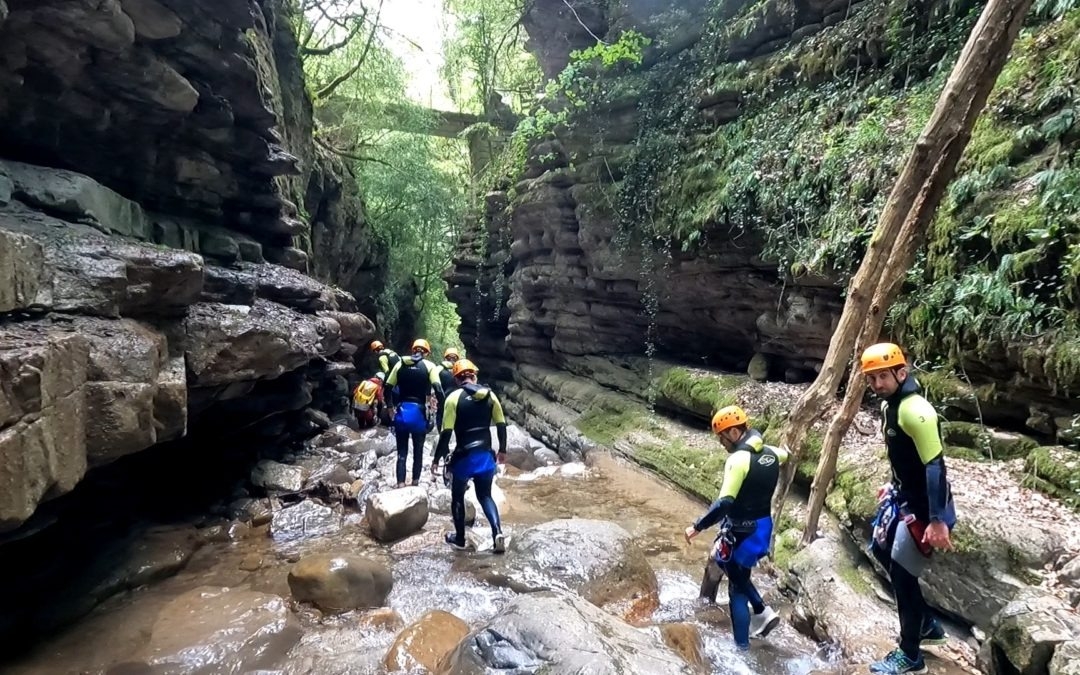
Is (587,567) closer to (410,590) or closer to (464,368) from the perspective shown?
(410,590)

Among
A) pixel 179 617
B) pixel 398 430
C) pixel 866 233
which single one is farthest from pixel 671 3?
pixel 179 617

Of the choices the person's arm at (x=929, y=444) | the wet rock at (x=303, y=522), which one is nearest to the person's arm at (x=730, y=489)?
the person's arm at (x=929, y=444)

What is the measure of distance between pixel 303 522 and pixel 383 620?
3.13 metres

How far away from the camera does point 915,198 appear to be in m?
5.86

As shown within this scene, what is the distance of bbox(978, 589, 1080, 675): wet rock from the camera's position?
119 inches

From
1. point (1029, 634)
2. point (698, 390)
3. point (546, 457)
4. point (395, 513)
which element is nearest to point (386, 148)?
point (546, 457)

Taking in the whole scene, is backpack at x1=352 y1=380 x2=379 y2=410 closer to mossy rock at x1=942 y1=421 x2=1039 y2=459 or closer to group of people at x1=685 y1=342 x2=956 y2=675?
group of people at x1=685 y1=342 x2=956 y2=675

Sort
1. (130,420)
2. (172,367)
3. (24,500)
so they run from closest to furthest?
(24,500) < (130,420) < (172,367)

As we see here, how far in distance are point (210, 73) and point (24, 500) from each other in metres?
5.80

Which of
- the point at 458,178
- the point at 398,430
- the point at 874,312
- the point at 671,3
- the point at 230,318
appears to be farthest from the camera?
the point at 458,178

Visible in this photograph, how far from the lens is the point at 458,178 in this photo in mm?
24938

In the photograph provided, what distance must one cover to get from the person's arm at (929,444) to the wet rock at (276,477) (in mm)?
7820

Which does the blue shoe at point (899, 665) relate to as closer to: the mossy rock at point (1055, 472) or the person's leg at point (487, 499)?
the mossy rock at point (1055, 472)

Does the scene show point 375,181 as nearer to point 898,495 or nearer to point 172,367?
point 172,367
